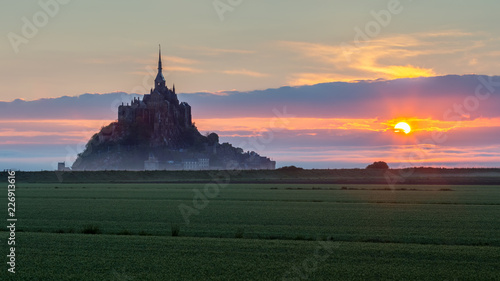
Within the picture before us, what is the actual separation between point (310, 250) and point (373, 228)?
8.90 metres

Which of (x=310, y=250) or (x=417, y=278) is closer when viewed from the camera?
(x=417, y=278)

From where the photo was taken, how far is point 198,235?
28.3m

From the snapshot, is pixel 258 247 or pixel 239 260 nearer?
pixel 239 260

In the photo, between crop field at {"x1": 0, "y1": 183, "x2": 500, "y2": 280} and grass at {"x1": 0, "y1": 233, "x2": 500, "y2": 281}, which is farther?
crop field at {"x1": 0, "y1": 183, "x2": 500, "y2": 280}

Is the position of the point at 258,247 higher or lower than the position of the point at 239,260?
higher

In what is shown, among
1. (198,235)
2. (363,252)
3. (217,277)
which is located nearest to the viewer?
(217,277)

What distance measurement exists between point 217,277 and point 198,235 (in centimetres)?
1055

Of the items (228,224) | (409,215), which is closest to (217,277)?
(228,224)

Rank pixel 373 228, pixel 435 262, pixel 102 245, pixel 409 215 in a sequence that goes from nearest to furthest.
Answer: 1. pixel 435 262
2. pixel 102 245
3. pixel 373 228
4. pixel 409 215

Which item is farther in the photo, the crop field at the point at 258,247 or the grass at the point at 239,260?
the crop field at the point at 258,247

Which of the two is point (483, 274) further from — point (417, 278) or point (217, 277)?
point (217, 277)

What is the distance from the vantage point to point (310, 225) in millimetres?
32469

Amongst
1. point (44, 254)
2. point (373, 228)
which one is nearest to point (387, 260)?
point (373, 228)

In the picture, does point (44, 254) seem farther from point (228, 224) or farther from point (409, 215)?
point (409, 215)
